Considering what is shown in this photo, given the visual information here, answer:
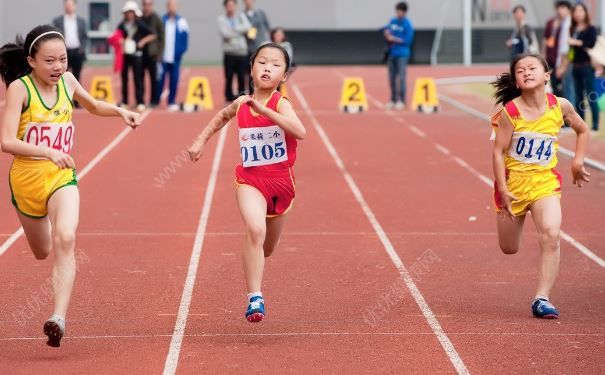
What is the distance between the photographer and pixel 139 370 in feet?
20.0

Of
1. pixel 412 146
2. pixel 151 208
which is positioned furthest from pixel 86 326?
pixel 412 146

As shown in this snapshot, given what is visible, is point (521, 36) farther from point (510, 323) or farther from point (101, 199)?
point (510, 323)

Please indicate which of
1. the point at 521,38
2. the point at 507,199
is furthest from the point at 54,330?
the point at 521,38

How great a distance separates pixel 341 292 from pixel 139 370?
231 centimetres

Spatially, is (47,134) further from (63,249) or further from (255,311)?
(255,311)

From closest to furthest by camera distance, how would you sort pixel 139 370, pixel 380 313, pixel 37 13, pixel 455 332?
pixel 139 370 → pixel 455 332 → pixel 380 313 → pixel 37 13

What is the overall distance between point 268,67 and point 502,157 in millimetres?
1524

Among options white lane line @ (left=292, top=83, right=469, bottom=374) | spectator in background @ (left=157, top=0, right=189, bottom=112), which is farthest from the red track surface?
spectator in background @ (left=157, top=0, right=189, bottom=112)

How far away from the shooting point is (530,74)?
741cm

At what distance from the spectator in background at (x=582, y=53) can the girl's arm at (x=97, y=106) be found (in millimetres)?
12080

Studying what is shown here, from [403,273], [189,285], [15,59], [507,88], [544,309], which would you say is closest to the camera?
[15,59]

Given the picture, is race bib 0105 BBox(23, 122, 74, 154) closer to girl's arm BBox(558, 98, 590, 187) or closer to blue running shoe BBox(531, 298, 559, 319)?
blue running shoe BBox(531, 298, 559, 319)

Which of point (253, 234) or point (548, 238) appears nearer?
point (253, 234)

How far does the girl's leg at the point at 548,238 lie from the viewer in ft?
24.2
